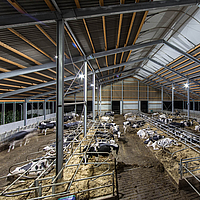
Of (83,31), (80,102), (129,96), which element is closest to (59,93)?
(80,102)

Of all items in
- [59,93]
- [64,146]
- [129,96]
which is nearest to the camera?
[59,93]

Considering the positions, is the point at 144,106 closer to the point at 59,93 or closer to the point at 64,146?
the point at 64,146

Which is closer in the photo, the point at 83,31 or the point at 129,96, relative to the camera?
the point at 83,31

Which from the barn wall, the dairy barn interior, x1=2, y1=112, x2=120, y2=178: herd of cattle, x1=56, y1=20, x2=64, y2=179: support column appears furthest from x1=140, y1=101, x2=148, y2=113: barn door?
x1=56, y1=20, x2=64, y2=179: support column

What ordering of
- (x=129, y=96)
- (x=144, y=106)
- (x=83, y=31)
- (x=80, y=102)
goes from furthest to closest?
(x=144, y=106), (x=129, y=96), (x=80, y=102), (x=83, y=31)

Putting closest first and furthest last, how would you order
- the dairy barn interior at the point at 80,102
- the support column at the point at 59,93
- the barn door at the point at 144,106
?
the dairy barn interior at the point at 80,102
the support column at the point at 59,93
the barn door at the point at 144,106

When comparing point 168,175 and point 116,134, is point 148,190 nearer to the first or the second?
point 168,175

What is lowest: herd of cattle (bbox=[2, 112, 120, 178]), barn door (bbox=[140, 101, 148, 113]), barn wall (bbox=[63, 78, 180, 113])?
herd of cattle (bbox=[2, 112, 120, 178])

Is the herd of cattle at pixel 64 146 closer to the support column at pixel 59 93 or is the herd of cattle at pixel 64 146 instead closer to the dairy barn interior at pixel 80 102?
the dairy barn interior at pixel 80 102

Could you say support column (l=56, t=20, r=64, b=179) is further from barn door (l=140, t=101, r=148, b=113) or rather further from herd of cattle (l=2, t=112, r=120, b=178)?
barn door (l=140, t=101, r=148, b=113)

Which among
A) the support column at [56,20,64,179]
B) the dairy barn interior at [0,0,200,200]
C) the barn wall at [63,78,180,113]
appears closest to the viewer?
the dairy barn interior at [0,0,200,200]

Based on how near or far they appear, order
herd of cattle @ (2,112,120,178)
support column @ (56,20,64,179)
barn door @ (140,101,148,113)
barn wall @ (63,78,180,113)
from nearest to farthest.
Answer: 1. support column @ (56,20,64,179)
2. herd of cattle @ (2,112,120,178)
3. barn wall @ (63,78,180,113)
4. barn door @ (140,101,148,113)

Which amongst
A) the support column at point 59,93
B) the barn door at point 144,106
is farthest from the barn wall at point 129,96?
the support column at point 59,93

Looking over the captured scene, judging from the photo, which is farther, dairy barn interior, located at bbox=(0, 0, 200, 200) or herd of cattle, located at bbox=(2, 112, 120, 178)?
herd of cattle, located at bbox=(2, 112, 120, 178)
